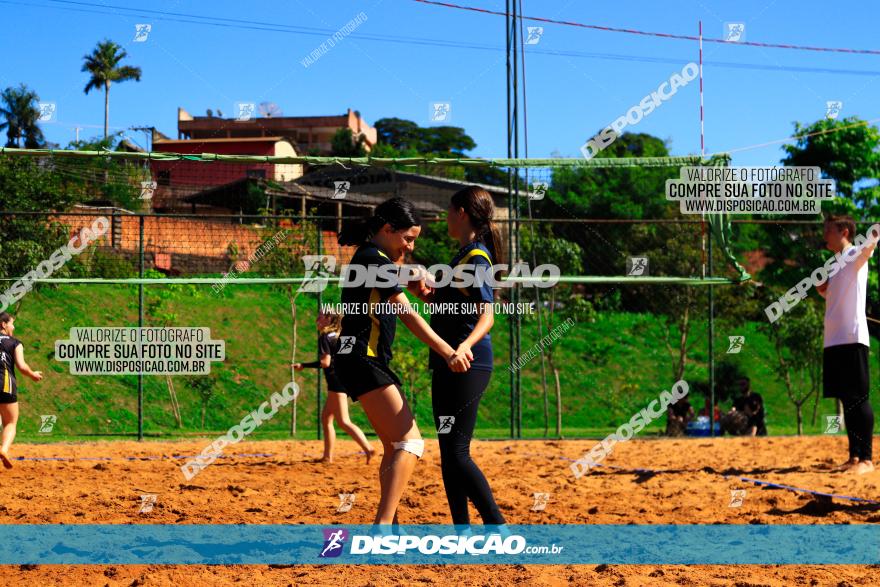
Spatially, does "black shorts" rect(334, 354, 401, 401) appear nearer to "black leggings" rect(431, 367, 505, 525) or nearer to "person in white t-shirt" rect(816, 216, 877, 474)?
"black leggings" rect(431, 367, 505, 525)

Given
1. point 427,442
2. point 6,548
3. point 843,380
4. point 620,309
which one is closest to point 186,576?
point 6,548

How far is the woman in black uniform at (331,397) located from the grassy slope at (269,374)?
4567 millimetres

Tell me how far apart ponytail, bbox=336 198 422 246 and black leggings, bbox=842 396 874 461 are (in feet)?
15.8

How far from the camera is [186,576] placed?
14.1 feet

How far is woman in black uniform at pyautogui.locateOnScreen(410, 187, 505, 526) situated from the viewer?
14.9 ft

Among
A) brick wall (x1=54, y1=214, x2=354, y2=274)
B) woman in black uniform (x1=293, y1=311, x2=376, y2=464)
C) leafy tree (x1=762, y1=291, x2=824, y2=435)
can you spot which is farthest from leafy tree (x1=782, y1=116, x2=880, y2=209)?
woman in black uniform (x1=293, y1=311, x2=376, y2=464)

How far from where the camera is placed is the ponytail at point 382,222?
465 cm

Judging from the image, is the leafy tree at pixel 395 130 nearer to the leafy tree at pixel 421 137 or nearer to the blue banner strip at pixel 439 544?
the leafy tree at pixel 421 137

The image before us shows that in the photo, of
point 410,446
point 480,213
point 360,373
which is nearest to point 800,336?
point 480,213

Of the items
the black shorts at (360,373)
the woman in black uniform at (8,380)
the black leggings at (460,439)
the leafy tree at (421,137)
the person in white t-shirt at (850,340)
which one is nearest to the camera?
the black shorts at (360,373)

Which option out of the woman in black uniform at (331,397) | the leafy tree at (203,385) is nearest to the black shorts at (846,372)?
the woman in black uniform at (331,397)

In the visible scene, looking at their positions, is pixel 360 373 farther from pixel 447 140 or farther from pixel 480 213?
pixel 447 140

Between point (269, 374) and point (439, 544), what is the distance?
14.6m

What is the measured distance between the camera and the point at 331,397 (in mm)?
8547
